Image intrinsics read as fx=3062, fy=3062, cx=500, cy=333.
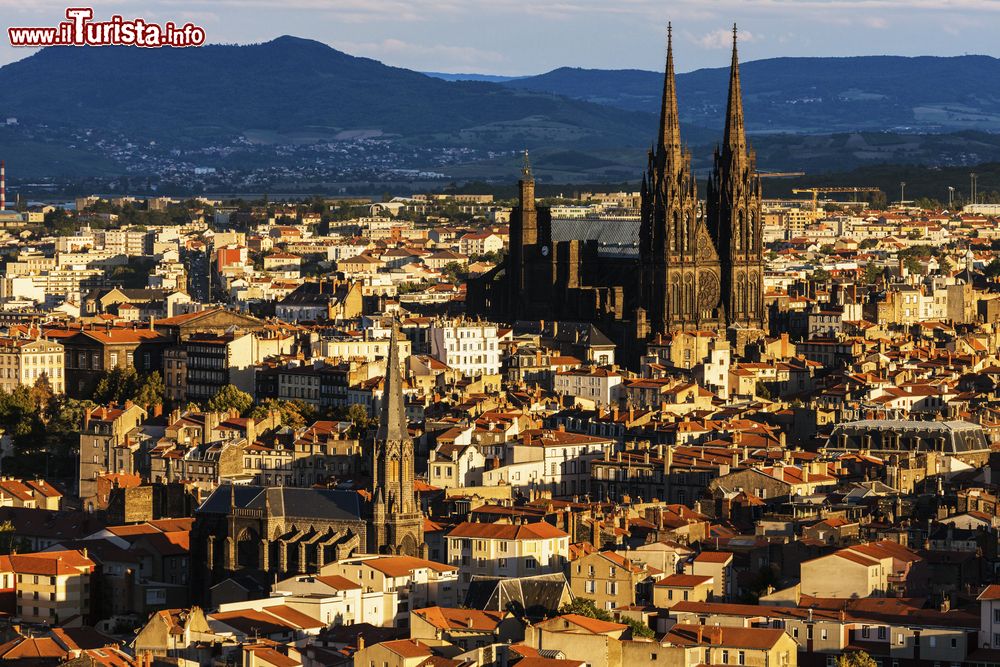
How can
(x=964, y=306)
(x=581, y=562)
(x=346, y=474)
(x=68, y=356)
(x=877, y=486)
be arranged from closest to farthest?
1. (x=581, y=562)
2. (x=877, y=486)
3. (x=346, y=474)
4. (x=68, y=356)
5. (x=964, y=306)

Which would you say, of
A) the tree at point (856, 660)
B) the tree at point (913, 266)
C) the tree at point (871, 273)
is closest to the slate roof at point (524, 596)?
the tree at point (856, 660)

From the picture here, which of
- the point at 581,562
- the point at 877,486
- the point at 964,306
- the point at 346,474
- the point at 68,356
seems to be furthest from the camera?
the point at 964,306

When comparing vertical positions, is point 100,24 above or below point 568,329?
above

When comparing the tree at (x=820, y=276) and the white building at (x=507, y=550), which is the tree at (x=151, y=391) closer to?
the white building at (x=507, y=550)

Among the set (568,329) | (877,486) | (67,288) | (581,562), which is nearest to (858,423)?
(877,486)

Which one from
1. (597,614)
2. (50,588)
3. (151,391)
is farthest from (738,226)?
(597,614)

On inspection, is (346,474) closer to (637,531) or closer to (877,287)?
(637,531)

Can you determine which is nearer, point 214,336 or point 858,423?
point 858,423
